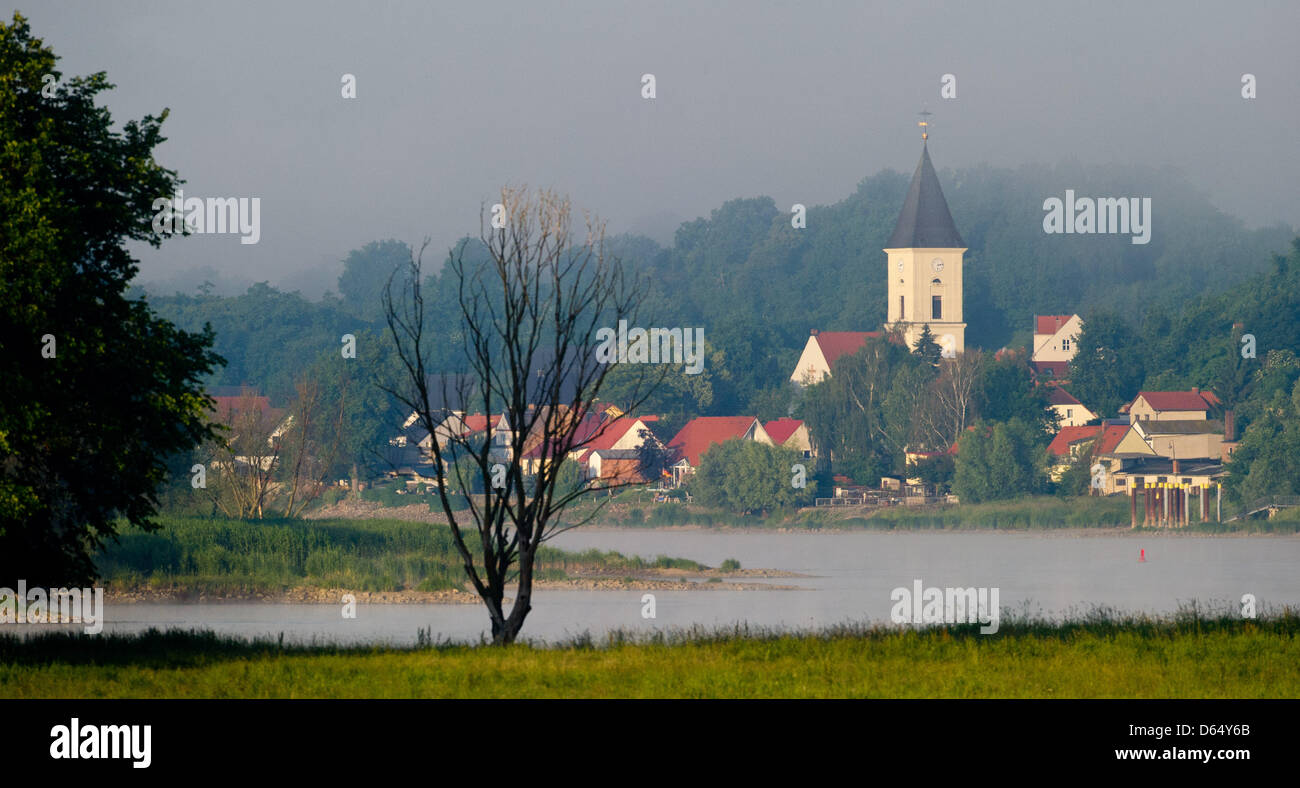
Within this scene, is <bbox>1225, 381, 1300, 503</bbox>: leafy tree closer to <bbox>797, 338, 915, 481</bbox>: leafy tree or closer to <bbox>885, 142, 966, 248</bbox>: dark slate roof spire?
<bbox>797, 338, 915, 481</bbox>: leafy tree

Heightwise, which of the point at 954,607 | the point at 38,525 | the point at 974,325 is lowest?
the point at 954,607

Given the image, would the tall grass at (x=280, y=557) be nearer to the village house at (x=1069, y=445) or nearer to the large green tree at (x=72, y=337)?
the large green tree at (x=72, y=337)

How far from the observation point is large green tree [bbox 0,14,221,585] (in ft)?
71.9

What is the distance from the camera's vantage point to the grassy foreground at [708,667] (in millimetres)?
16312

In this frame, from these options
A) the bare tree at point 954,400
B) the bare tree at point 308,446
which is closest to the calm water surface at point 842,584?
the bare tree at point 308,446

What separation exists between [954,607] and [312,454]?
6304 centimetres

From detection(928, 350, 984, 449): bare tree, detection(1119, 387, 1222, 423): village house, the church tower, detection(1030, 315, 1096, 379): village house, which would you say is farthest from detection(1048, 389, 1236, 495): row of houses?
the church tower

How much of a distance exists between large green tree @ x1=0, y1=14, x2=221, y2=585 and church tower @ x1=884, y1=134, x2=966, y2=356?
469ft

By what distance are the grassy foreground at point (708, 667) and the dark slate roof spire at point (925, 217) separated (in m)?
150

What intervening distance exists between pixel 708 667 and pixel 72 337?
9.94 meters
